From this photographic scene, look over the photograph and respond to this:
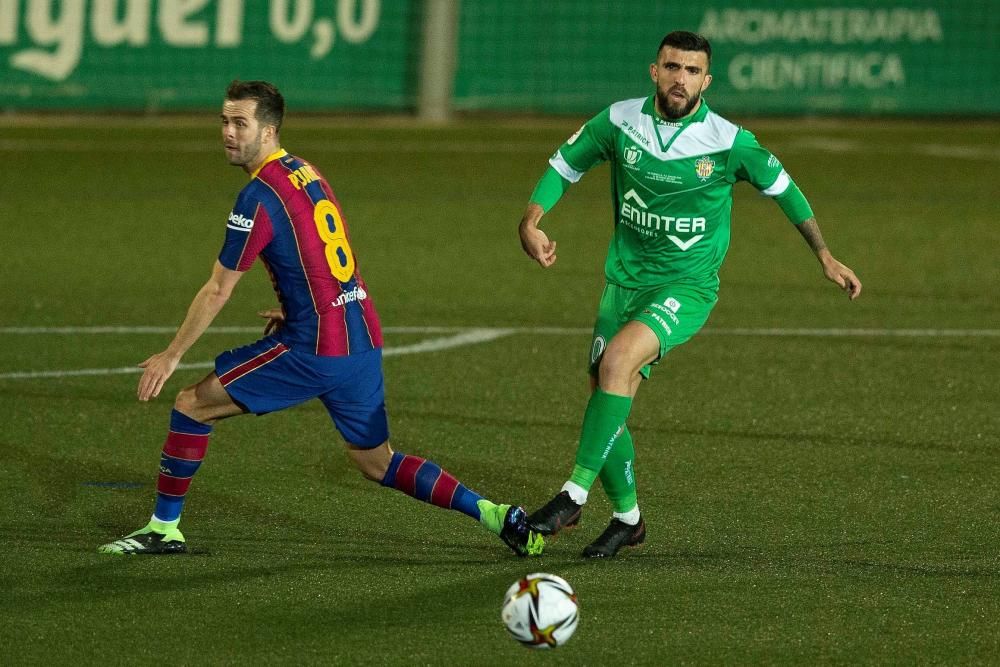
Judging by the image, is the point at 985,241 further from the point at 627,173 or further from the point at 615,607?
the point at 615,607

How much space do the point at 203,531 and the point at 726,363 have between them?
415 cm

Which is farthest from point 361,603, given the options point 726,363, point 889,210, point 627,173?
point 889,210

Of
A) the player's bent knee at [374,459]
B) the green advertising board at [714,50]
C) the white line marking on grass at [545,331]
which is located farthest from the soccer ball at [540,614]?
the green advertising board at [714,50]

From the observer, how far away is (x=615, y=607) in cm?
591

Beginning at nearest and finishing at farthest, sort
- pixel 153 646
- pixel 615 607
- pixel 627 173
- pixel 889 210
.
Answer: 1. pixel 153 646
2. pixel 615 607
3. pixel 627 173
4. pixel 889 210

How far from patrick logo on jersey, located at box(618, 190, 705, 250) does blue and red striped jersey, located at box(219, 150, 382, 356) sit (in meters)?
1.14

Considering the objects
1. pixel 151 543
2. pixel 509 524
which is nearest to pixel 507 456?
pixel 509 524

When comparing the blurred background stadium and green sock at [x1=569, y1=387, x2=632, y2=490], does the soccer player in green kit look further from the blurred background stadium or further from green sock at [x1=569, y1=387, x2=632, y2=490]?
the blurred background stadium

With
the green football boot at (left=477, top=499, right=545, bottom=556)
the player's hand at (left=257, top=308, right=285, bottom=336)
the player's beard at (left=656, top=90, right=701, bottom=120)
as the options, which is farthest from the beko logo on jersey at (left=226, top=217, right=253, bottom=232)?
the player's beard at (left=656, top=90, right=701, bottom=120)

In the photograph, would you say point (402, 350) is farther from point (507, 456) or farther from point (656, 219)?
point (656, 219)

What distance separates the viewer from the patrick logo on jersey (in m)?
6.66

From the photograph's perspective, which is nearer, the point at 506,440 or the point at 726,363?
the point at 506,440

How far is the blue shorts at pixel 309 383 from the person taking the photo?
621 centimetres

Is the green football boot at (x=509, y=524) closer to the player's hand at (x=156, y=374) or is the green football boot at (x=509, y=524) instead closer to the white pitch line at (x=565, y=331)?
the player's hand at (x=156, y=374)
